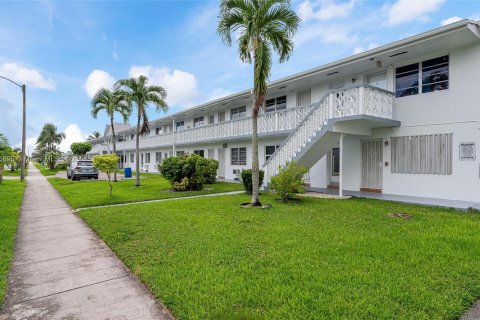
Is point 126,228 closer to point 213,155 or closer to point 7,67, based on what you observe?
point 213,155

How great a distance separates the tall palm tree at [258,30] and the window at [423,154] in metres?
6.47

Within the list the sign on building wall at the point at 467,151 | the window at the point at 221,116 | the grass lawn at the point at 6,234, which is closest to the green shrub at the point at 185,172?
the grass lawn at the point at 6,234

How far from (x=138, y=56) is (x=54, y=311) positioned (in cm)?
2036

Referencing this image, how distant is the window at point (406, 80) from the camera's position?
1170cm

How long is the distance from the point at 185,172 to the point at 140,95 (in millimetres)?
6209

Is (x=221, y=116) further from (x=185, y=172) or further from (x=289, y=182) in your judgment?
(x=289, y=182)

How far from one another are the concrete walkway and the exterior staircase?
7.54 meters

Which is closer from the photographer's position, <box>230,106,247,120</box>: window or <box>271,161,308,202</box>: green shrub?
<box>271,161,308,202</box>: green shrub

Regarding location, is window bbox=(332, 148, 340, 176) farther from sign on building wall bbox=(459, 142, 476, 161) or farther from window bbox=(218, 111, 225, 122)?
window bbox=(218, 111, 225, 122)

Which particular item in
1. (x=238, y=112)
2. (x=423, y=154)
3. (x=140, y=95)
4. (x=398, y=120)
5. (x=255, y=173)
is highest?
(x=140, y=95)

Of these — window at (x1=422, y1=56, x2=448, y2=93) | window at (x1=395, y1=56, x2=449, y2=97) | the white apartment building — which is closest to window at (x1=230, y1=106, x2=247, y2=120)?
the white apartment building

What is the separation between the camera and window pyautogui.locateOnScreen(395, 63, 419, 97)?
38.4 feet

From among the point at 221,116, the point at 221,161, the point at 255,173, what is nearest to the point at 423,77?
the point at 255,173

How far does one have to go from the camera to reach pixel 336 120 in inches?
440
